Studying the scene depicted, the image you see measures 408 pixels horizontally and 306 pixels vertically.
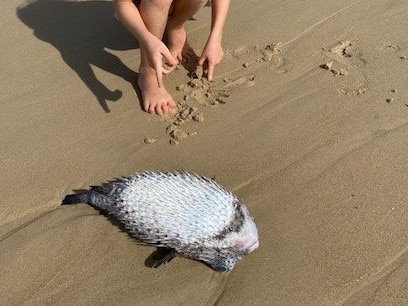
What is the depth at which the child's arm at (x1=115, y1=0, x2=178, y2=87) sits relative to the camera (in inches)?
132

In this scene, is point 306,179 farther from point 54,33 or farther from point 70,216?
point 54,33

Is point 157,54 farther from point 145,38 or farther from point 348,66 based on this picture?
point 348,66

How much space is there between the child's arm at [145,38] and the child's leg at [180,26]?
0.37 m

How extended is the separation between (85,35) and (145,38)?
1.11 meters

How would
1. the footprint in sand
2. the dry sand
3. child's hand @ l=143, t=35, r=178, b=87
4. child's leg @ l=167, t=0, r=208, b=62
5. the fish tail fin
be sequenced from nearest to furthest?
the dry sand
the fish tail fin
child's hand @ l=143, t=35, r=178, b=87
the footprint in sand
child's leg @ l=167, t=0, r=208, b=62

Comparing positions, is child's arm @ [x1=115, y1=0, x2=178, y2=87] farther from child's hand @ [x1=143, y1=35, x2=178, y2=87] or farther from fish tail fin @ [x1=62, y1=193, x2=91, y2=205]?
fish tail fin @ [x1=62, y1=193, x2=91, y2=205]

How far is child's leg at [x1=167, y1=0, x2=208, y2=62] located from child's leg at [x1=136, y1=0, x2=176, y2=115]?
20 cm

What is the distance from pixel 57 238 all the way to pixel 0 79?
1664mm

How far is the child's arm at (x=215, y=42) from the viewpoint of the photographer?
11.9ft

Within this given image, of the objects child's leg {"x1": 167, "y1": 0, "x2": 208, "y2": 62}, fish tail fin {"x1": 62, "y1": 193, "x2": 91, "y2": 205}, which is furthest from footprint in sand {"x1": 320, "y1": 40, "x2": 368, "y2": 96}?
fish tail fin {"x1": 62, "y1": 193, "x2": 91, "y2": 205}

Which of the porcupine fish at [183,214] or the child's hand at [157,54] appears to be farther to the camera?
the child's hand at [157,54]

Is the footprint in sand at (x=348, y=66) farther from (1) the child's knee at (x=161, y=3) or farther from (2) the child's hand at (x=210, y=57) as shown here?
(1) the child's knee at (x=161, y=3)

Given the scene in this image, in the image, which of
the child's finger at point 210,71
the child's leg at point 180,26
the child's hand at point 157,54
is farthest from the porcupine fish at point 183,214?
the child's leg at point 180,26

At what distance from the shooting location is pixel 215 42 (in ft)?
12.1
